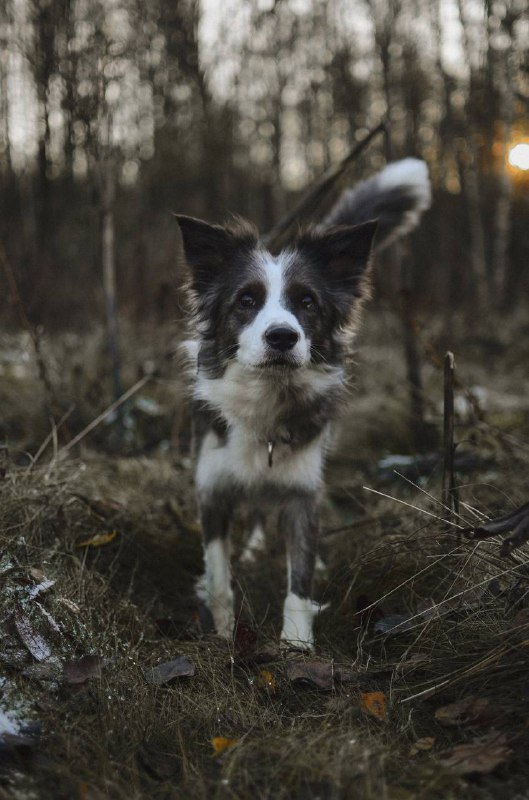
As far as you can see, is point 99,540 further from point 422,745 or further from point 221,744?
point 422,745

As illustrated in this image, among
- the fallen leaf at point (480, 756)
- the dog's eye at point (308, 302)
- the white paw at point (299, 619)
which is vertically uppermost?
the dog's eye at point (308, 302)

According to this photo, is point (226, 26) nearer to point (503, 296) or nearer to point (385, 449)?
point (503, 296)

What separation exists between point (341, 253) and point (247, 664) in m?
1.99

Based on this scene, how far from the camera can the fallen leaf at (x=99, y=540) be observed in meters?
3.14

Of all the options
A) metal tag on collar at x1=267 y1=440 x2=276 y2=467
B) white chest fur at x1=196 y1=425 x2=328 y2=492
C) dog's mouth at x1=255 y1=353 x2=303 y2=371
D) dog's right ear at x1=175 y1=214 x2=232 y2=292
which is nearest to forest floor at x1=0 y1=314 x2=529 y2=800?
white chest fur at x1=196 y1=425 x2=328 y2=492

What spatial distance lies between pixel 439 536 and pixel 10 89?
1928cm

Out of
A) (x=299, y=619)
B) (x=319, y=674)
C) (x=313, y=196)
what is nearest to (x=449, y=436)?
(x=299, y=619)

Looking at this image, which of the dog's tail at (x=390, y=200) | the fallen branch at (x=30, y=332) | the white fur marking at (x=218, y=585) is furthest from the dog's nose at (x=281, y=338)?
the fallen branch at (x=30, y=332)

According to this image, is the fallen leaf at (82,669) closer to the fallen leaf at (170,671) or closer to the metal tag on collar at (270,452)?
the fallen leaf at (170,671)

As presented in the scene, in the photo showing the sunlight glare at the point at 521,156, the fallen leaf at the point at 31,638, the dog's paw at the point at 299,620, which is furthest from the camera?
the sunlight glare at the point at 521,156

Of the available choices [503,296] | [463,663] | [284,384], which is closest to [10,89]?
[503,296]

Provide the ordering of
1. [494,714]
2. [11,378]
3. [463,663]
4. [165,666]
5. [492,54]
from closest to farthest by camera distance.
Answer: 1. [494,714]
2. [463,663]
3. [165,666]
4. [11,378]
5. [492,54]

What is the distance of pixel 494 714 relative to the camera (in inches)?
78.5

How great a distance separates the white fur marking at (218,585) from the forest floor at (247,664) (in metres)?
0.09
